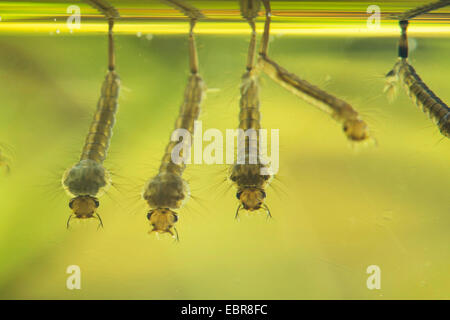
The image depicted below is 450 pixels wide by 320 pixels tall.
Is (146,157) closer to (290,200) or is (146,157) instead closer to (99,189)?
(99,189)

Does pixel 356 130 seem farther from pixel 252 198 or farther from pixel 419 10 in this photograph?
pixel 419 10

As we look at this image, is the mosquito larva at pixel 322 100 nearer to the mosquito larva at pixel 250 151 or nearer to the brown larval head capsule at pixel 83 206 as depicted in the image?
the mosquito larva at pixel 250 151

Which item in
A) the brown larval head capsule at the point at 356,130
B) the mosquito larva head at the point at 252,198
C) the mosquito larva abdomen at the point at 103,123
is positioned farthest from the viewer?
the mosquito larva abdomen at the point at 103,123

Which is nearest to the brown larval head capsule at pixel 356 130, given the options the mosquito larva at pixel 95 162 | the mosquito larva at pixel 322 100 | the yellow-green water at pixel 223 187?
the mosquito larva at pixel 322 100

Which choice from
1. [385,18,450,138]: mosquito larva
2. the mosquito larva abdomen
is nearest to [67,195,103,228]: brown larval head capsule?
the mosquito larva abdomen

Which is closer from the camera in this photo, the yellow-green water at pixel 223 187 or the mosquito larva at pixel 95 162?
the mosquito larva at pixel 95 162

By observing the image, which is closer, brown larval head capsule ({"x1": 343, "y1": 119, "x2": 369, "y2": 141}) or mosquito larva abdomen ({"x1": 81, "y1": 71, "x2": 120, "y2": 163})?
brown larval head capsule ({"x1": 343, "y1": 119, "x2": 369, "y2": 141})

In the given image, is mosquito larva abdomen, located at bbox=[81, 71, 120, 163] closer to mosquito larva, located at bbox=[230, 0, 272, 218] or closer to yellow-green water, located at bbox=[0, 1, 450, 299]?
yellow-green water, located at bbox=[0, 1, 450, 299]
